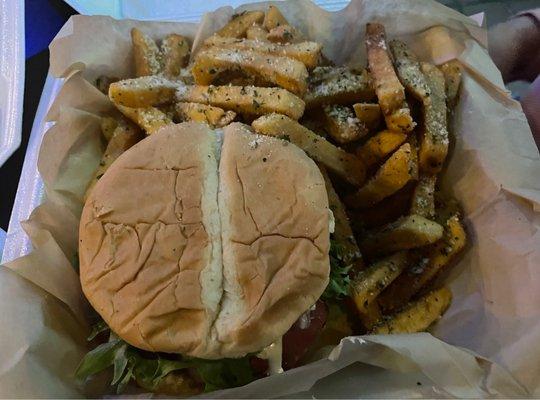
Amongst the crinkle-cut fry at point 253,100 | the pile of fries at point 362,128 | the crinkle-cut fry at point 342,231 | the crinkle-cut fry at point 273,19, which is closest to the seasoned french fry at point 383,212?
the pile of fries at point 362,128

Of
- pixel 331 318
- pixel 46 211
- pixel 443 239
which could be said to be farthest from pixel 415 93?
pixel 46 211

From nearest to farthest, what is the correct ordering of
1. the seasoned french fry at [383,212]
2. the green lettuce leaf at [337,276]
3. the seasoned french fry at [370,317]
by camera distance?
the green lettuce leaf at [337,276] < the seasoned french fry at [370,317] < the seasoned french fry at [383,212]

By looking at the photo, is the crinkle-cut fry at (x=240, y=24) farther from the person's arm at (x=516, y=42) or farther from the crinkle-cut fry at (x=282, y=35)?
the person's arm at (x=516, y=42)

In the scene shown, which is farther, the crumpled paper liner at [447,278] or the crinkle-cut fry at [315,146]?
the crinkle-cut fry at [315,146]

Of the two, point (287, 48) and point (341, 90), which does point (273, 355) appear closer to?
point (341, 90)

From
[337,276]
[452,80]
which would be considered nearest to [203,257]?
[337,276]

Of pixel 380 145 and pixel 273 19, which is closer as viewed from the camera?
pixel 380 145

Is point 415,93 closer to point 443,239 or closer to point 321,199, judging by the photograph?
point 443,239
